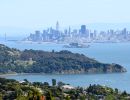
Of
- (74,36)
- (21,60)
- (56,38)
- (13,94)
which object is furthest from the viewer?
(74,36)

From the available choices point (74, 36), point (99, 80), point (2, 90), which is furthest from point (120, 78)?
point (74, 36)

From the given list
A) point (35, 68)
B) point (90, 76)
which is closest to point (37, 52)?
point (35, 68)

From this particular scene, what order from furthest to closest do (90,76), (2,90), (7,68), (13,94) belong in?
(7,68)
(90,76)
(2,90)
(13,94)

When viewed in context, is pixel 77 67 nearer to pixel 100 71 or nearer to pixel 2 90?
pixel 100 71

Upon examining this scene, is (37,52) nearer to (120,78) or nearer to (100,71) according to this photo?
(100,71)

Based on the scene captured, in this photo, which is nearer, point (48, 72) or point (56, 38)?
point (48, 72)

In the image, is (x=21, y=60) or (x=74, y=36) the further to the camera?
(x=74, y=36)
